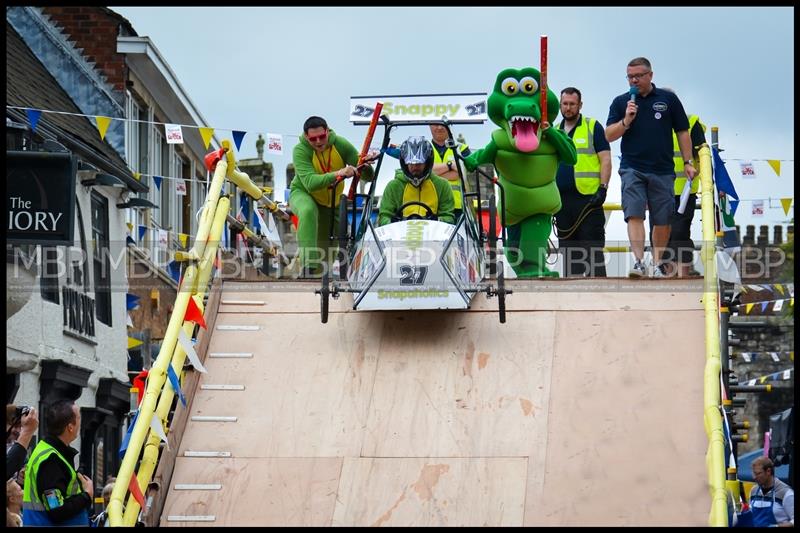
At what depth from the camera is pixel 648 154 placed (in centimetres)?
1434

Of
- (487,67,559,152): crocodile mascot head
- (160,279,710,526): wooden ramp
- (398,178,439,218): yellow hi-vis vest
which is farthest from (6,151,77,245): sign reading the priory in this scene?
(487,67,559,152): crocodile mascot head

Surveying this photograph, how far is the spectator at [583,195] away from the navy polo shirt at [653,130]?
504 mm

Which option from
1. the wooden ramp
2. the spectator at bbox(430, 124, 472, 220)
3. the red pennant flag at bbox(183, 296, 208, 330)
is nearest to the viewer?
the wooden ramp

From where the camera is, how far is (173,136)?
→ 18.1 meters

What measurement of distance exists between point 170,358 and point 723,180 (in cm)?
551

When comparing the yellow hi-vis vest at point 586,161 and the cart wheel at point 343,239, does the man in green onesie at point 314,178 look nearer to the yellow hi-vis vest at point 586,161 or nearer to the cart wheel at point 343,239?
the cart wheel at point 343,239

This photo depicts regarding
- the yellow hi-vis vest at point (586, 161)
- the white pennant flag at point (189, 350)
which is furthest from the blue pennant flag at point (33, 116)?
the white pennant flag at point (189, 350)

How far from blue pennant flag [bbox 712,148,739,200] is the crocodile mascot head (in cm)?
157

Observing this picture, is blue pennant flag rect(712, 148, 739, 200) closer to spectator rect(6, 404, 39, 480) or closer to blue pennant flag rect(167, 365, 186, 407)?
blue pennant flag rect(167, 365, 186, 407)

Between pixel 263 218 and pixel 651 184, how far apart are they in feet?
14.6

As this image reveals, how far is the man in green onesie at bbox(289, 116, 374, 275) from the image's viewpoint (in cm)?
1430

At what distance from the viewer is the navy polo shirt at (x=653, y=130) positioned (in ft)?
47.1

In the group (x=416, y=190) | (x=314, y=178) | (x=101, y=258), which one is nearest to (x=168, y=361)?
(x=416, y=190)

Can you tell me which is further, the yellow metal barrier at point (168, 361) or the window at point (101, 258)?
the window at point (101, 258)
